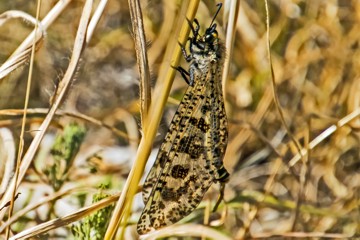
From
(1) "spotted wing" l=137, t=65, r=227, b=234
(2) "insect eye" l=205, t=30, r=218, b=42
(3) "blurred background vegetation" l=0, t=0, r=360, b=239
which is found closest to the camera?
(1) "spotted wing" l=137, t=65, r=227, b=234

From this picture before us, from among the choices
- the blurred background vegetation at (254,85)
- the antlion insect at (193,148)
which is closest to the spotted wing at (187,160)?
the antlion insect at (193,148)

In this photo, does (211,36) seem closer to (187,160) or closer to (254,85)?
(187,160)

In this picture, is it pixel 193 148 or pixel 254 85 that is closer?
pixel 193 148

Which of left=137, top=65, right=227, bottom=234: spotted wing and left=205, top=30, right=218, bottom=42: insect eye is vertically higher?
left=205, top=30, right=218, bottom=42: insect eye

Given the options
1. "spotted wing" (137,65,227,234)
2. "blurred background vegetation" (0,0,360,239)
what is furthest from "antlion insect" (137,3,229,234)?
"blurred background vegetation" (0,0,360,239)

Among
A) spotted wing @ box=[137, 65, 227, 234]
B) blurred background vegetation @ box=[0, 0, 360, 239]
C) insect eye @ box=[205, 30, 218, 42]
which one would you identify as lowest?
spotted wing @ box=[137, 65, 227, 234]

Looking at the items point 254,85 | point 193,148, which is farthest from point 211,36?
point 254,85

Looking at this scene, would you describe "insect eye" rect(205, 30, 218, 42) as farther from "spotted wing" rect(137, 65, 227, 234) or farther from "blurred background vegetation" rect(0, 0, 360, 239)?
"blurred background vegetation" rect(0, 0, 360, 239)

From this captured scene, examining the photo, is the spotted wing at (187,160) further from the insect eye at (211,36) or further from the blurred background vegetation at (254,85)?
the blurred background vegetation at (254,85)
